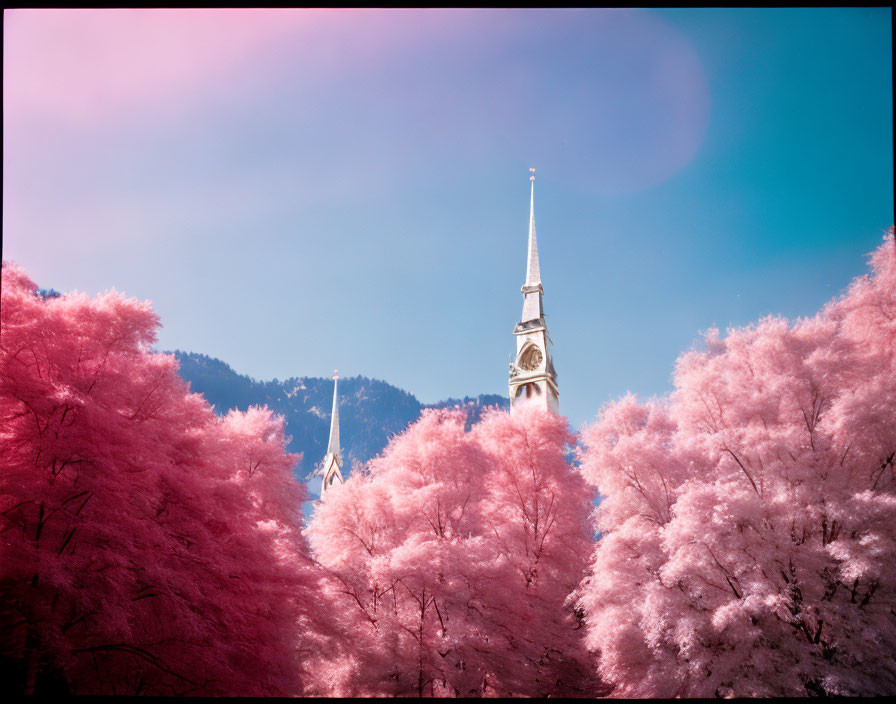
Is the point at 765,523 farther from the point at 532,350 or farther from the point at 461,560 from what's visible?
the point at 532,350

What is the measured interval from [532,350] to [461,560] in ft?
65.9

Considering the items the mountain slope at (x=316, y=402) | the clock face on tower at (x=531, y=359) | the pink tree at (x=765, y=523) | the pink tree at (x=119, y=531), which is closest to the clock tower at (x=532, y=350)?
the clock face on tower at (x=531, y=359)

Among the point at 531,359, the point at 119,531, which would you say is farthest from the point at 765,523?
the point at 531,359

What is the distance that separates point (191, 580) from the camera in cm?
875

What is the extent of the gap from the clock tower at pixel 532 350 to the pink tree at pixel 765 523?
17006mm

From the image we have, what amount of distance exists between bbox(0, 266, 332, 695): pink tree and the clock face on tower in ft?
69.5

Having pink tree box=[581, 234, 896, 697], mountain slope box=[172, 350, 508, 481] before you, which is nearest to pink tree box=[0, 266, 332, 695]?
pink tree box=[581, 234, 896, 697]

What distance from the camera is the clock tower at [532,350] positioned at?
30.1 meters

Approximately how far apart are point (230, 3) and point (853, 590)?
1224cm

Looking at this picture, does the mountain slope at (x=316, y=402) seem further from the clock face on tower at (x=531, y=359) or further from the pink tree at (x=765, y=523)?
the pink tree at (x=765, y=523)

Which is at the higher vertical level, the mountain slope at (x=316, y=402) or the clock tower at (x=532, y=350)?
the mountain slope at (x=316, y=402)

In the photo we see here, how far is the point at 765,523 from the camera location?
10727 millimetres

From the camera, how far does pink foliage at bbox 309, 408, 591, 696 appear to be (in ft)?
37.0

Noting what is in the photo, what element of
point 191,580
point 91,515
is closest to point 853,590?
point 191,580
